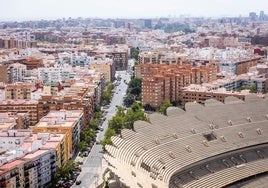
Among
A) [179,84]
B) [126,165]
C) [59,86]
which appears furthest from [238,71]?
[126,165]

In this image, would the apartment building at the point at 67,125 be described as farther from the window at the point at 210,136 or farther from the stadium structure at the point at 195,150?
the window at the point at 210,136

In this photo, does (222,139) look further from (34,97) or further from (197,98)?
(34,97)

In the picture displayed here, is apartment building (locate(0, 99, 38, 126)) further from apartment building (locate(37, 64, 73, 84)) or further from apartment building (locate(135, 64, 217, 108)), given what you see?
apartment building (locate(37, 64, 73, 84))

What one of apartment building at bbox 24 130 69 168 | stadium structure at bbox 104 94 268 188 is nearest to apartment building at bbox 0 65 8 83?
apartment building at bbox 24 130 69 168

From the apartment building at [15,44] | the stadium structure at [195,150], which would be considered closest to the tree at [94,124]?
the stadium structure at [195,150]

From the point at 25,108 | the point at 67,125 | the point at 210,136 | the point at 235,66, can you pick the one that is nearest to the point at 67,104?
the point at 25,108

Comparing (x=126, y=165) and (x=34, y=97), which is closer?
(x=126, y=165)

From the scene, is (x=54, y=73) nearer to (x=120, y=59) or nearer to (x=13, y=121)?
(x=120, y=59)
